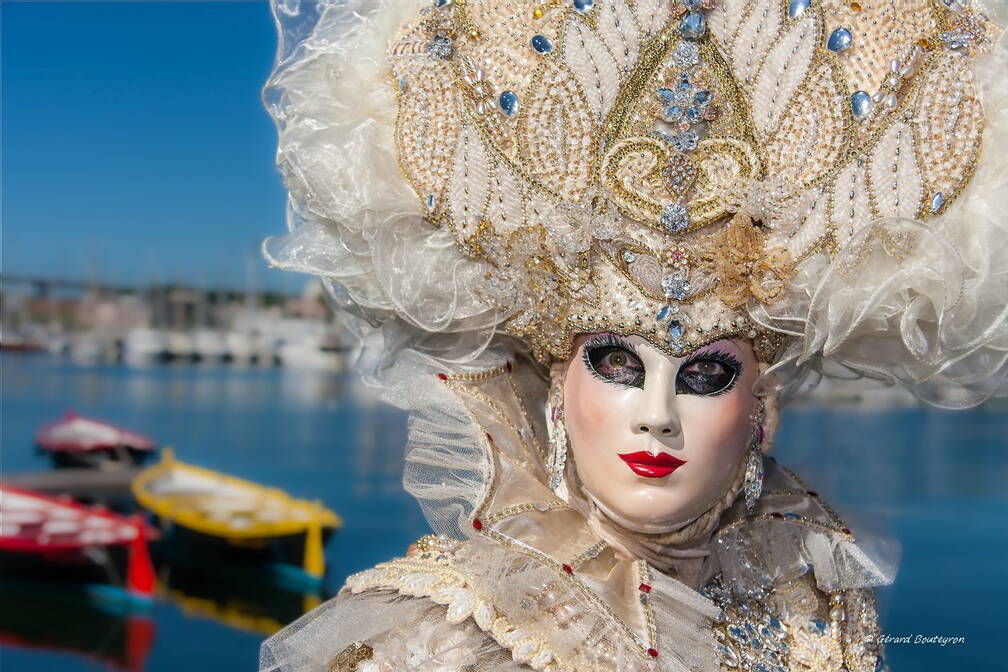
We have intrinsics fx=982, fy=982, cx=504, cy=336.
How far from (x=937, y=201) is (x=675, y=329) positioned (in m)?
0.35

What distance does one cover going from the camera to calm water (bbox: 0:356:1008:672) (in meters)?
5.12

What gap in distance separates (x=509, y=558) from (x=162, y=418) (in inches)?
454

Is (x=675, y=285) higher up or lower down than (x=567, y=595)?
higher up

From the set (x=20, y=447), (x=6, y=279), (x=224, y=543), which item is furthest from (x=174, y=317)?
(x=6, y=279)

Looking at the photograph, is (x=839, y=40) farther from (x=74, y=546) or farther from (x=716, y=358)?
(x=74, y=546)

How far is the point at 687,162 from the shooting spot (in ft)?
3.98

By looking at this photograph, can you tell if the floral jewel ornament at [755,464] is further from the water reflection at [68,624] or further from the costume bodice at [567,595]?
the water reflection at [68,624]

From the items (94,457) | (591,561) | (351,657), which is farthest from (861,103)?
(94,457)

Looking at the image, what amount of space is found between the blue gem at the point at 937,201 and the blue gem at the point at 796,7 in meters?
0.28

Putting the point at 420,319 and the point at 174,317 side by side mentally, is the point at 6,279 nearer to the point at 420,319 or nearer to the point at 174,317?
the point at 420,319

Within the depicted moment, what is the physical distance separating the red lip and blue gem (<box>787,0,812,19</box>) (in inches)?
22.6

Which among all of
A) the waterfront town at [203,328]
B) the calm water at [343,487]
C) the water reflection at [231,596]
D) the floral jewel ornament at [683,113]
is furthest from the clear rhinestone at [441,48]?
the waterfront town at [203,328]

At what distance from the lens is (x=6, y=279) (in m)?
4.48

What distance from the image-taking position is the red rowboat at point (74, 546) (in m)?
4.38
